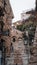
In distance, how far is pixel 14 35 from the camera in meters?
4.81

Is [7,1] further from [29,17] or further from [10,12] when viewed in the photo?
[29,17]

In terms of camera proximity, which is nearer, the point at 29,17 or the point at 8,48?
the point at 8,48

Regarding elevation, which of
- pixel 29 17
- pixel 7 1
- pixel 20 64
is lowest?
pixel 20 64

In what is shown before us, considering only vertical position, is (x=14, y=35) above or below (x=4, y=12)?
below

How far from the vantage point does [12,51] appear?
4828mm

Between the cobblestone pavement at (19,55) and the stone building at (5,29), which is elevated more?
the stone building at (5,29)

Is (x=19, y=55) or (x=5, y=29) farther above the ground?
(x=5, y=29)

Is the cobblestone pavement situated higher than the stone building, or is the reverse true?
the stone building

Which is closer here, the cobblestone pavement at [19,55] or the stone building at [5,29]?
the stone building at [5,29]

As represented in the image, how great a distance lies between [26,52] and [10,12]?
28.6 inches

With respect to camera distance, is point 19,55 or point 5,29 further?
point 19,55

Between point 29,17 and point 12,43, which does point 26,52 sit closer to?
point 12,43

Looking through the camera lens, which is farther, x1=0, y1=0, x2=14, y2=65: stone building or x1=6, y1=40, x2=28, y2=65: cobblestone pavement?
x1=6, y1=40, x2=28, y2=65: cobblestone pavement

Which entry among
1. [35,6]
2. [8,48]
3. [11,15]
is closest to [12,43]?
[8,48]
